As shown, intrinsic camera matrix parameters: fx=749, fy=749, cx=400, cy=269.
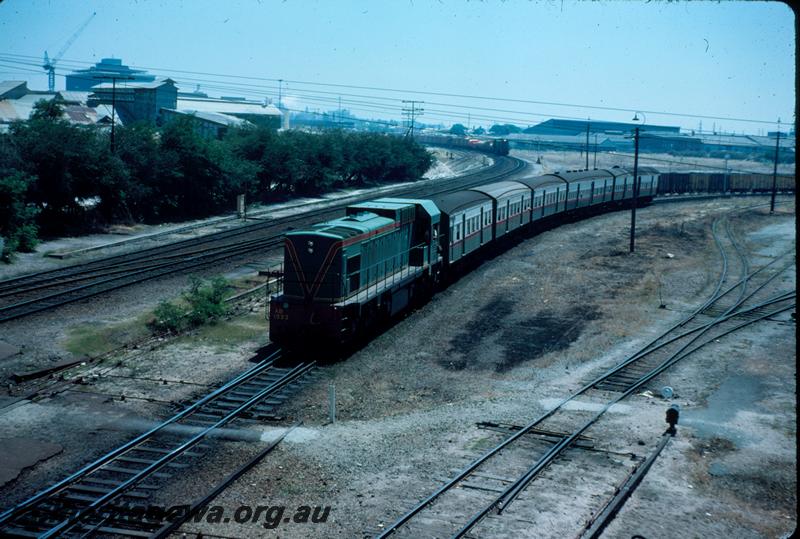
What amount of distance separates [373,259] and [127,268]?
1409cm

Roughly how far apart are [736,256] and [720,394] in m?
25.0

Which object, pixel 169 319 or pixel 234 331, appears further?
pixel 234 331

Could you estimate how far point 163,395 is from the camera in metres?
17.7

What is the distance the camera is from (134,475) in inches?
516

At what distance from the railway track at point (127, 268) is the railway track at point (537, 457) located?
16.9 metres

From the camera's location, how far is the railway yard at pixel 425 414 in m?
12.3

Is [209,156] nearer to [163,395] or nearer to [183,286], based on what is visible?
[183,286]

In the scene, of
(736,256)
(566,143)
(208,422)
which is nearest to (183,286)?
(208,422)

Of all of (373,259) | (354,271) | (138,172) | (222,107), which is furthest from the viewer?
(222,107)

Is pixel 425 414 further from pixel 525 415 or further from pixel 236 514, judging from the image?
pixel 236 514

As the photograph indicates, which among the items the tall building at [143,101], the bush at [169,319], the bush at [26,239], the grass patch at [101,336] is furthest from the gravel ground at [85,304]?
the tall building at [143,101]

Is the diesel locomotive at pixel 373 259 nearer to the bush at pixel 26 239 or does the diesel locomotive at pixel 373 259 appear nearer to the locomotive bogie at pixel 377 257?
the locomotive bogie at pixel 377 257

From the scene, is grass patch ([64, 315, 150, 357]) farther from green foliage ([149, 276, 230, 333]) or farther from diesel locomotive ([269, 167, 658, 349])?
diesel locomotive ([269, 167, 658, 349])

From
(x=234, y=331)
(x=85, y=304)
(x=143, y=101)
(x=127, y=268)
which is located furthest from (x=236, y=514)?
(x=143, y=101)
